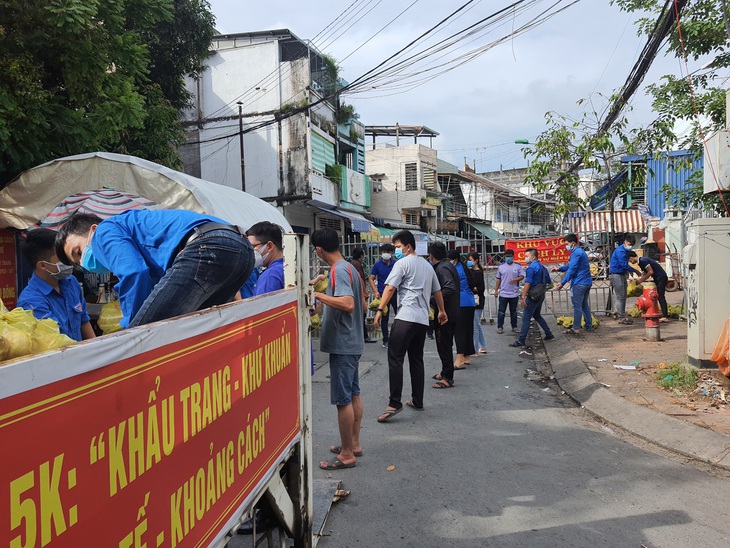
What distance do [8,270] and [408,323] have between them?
568 centimetres

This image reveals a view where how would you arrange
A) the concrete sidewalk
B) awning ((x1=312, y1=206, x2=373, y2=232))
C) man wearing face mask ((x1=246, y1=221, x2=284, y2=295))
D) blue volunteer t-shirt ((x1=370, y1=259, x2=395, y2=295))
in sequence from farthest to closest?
awning ((x1=312, y1=206, x2=373, y2=232))
blue volunteer t-shirt ((x1=370, y1=259, x2=395, y2=295))
the concrete sidewalk
man wearing face mask ((x1=246, y1=221, x2=284, y2=295))

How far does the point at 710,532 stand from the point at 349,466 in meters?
2.39

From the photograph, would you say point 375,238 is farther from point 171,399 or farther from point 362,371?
point 171,399

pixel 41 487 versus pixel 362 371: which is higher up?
pixel 41 487

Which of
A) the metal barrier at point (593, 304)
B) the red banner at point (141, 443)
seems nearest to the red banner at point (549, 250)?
the metal barrier at point (593, 304)

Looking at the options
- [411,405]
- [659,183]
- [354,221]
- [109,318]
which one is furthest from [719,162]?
[354,221]

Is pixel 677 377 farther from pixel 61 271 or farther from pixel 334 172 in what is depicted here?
pixel 334 172

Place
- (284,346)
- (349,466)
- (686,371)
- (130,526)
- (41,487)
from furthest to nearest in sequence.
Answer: (686,371), (349,466), (284,346), (130,526), (41,487)

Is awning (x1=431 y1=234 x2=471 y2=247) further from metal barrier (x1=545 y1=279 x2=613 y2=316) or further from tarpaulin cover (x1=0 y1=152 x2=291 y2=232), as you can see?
tarpaulin cover (x1=0 y1=152 x2=291 y2=232)

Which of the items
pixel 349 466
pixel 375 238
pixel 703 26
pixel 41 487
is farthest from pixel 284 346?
pixel 375 238

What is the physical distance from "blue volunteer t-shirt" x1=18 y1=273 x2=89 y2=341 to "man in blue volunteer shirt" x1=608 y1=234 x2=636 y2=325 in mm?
9718

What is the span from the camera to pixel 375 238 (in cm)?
2542

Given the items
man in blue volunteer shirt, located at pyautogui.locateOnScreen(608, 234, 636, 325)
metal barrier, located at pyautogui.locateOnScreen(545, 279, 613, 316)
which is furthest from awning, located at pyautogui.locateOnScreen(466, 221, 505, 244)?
man in blue volunteer shirt, located at pyautogui.locateOnScreen(608, 234, 636, 325)

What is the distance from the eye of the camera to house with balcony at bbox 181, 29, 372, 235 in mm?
20469
